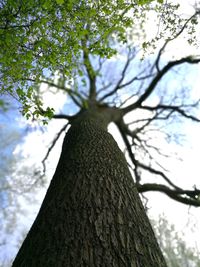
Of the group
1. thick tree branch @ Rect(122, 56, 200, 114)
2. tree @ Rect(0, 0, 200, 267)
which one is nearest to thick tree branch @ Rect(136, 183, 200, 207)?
tree @ Rect(0, 0, 200, 267)

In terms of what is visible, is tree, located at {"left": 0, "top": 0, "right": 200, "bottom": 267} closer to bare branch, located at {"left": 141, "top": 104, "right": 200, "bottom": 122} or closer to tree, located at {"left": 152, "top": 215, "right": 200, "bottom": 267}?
bare branch, located at {"left": 141, "top": 104, "right": 200, "bottom": 122}

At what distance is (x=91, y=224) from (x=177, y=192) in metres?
4.16

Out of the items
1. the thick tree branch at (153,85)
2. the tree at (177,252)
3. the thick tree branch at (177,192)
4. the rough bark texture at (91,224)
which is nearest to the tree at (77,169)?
the rough bark texture at (91,224)

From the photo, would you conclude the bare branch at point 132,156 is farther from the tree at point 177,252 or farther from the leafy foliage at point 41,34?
the tree at point 177,252

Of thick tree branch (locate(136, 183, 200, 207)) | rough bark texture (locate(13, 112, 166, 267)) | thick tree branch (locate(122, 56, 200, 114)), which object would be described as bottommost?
rough bark texture (locate(13, 112, 166, 267))

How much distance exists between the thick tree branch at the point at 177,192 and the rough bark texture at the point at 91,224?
78.7 inches

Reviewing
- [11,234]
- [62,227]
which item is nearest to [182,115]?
[62,227]

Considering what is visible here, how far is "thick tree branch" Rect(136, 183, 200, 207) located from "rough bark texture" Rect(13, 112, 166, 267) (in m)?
2.00

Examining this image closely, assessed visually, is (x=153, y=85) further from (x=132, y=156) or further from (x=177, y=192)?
(x=177, y=192)

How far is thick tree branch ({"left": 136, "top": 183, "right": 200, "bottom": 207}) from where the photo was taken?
506 cm

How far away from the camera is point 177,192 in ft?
19.1

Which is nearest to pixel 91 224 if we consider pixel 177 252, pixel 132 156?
pixel 132 156

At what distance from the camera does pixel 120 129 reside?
896cm

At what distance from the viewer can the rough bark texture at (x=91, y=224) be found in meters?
1.87
